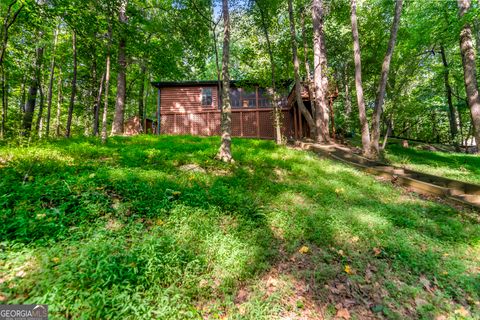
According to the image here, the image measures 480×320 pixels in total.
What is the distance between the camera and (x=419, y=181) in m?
6.04

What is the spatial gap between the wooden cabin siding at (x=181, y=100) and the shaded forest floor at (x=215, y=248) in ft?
38.8

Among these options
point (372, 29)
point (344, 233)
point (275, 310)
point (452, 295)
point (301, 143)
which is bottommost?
point (452, 295)

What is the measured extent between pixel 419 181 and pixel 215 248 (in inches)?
261

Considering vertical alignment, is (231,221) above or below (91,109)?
below

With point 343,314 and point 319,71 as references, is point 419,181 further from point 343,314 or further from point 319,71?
point 319,71

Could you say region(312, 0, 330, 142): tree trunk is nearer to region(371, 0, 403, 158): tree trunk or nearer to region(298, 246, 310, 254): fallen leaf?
region(371, 0, 403, 158): tree trunk

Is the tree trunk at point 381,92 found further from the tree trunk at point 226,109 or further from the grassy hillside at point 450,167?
the tree trunk at point 226,109

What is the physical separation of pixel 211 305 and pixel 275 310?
722mm

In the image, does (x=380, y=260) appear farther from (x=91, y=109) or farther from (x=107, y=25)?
(x=91, y=109)

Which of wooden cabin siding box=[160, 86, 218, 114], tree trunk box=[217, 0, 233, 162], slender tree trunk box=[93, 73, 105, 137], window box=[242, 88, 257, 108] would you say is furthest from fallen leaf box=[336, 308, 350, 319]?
wooden cabin siding box=[160, 86, 218, 114]

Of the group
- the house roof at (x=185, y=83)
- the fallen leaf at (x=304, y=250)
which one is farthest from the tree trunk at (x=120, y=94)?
the fallen leaf at (x=304, y=250)

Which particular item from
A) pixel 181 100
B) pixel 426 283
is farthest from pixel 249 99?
pixel 426 283

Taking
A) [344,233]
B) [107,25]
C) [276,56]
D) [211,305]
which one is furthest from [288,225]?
[276,56]

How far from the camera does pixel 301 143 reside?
11.2 metres
